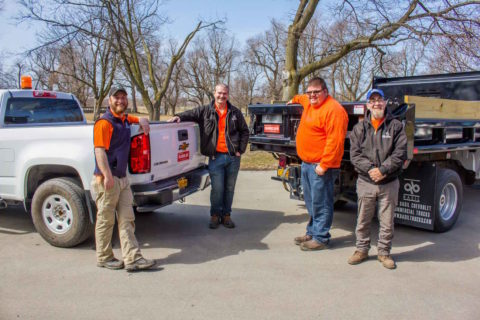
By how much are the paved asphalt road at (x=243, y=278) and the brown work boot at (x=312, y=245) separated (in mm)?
75

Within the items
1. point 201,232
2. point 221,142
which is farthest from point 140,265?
point 221,142

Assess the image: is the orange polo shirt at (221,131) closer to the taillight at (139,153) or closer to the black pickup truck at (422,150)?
the black pickup truck at (422,150)

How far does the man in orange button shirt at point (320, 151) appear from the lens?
421 centimetres

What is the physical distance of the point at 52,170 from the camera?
4598 mm

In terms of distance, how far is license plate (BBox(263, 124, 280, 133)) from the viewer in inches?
219

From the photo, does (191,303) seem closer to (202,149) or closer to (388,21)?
(202,149)

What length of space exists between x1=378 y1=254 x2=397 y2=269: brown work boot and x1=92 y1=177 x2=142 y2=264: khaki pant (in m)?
2.50

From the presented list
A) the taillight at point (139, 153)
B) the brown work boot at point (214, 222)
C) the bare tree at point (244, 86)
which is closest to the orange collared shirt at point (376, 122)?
the taillight at point (139, 153)

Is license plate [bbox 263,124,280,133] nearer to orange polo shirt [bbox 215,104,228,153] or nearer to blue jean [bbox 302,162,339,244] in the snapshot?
orange polo shirt [bbox 215,104,228,153]

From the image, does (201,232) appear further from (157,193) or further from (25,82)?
(25,82)

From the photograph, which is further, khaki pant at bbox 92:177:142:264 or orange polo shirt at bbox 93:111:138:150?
khaki pant at bbox 92:177:142:264

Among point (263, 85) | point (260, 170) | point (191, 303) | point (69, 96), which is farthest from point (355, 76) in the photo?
point (191, 303)

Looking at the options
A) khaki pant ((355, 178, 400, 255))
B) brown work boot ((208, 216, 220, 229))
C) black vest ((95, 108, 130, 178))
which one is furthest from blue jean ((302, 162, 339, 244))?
black vest ((95, 108, 130, 178))

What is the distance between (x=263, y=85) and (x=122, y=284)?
5391 cm
